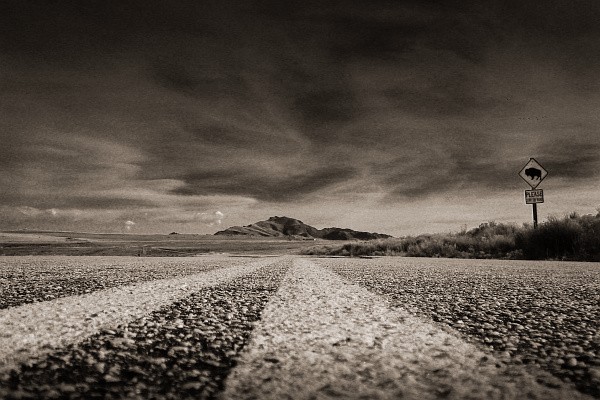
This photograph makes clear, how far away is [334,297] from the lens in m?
3.08

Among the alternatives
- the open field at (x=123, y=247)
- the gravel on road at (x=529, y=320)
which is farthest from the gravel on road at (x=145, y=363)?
the open field at (x=123, y=247)

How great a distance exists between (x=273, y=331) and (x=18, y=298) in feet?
7.81

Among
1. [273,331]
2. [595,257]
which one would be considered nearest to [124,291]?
[273,331]

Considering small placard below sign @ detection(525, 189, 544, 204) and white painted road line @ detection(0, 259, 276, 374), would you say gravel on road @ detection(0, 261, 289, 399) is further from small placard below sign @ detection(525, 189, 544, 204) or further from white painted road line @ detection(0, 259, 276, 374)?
small placard below sign @ detection(525, 189, 544, 204)

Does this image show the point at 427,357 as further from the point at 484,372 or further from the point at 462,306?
the point at 462,306

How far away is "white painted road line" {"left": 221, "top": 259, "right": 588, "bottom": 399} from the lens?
3.55 ft

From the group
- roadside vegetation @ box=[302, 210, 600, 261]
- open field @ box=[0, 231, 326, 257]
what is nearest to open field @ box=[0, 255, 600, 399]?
roadside vegetation @ box=[302, 210, 600, 261]

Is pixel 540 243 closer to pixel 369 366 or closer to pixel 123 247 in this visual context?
pixel 369 366

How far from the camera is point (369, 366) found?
1312 millimetres

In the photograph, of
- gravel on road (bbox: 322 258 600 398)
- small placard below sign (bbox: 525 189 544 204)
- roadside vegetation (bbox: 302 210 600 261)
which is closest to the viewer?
gravel on road (bbox: 322 258 600 398)

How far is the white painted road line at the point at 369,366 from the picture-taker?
1083mm

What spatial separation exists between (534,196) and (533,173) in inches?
53.6

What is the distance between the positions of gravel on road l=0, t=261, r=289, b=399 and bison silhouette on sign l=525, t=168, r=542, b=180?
62.0 ft

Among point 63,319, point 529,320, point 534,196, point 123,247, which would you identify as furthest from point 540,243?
point 123,247
